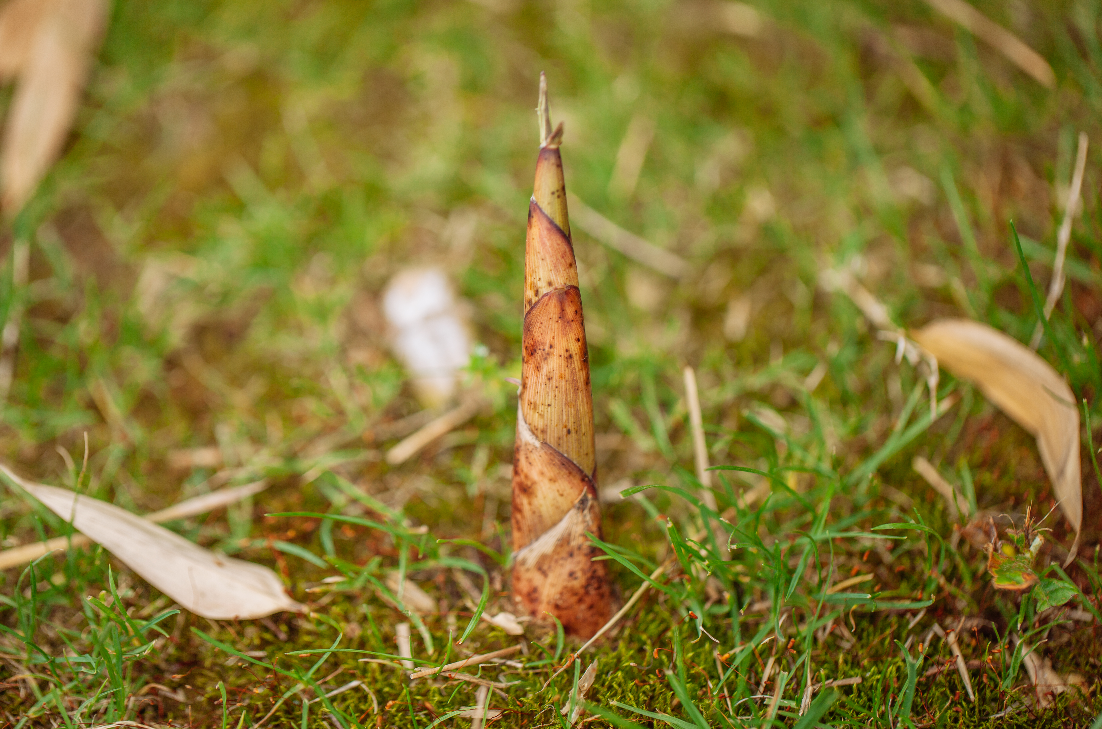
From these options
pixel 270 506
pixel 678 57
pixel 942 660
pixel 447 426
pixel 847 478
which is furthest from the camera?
pixel 678 57

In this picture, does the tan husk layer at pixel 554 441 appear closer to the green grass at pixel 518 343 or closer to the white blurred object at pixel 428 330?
the green grass at pixel 518 343

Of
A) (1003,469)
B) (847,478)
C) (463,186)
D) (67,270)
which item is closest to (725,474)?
(847,478)

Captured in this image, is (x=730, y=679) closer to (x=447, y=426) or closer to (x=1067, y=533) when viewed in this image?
(x=1067, y=533)

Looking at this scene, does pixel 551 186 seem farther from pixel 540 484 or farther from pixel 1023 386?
pixel 1023 386

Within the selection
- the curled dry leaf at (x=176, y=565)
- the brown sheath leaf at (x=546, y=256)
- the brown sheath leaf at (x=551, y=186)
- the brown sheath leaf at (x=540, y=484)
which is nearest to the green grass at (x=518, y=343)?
the curled dry leaf at (x=176, y=565)

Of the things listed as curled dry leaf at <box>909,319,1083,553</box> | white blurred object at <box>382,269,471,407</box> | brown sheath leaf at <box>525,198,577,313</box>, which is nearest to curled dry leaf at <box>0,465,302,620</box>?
white blurred object at <box>382,269,471,407</box>
